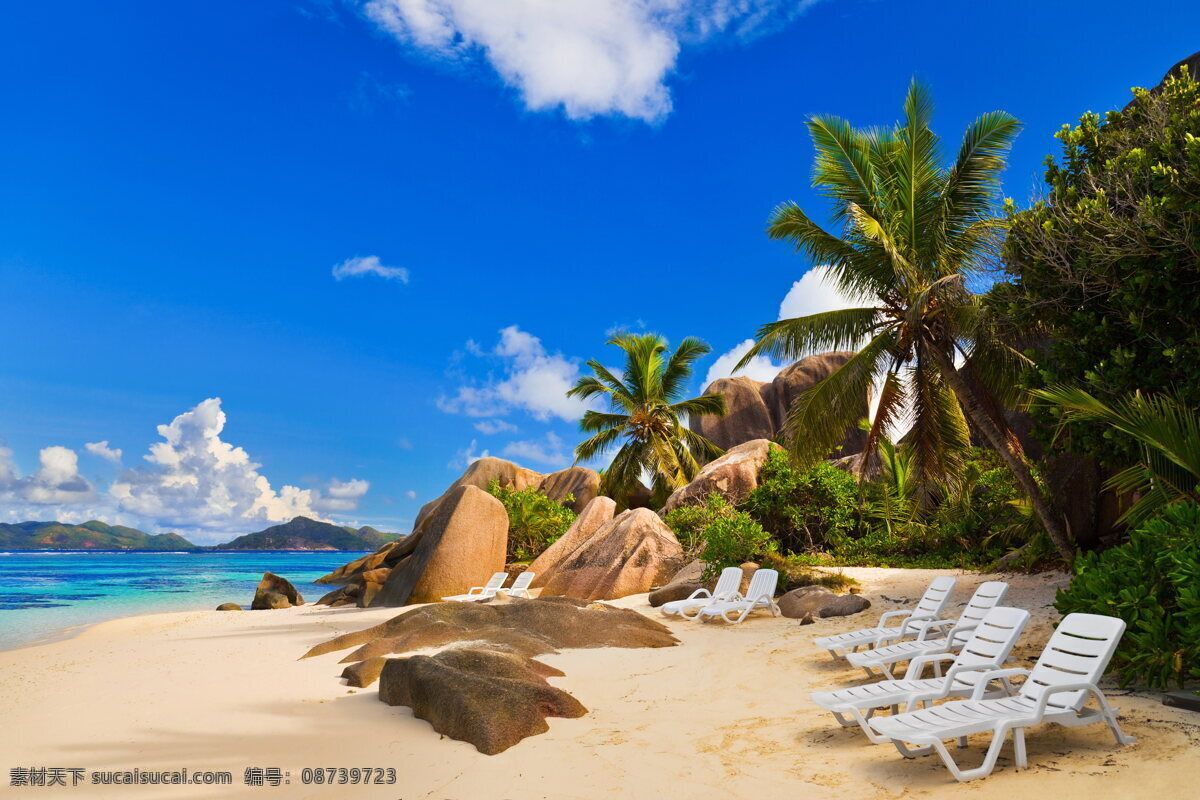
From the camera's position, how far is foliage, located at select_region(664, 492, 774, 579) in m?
16.0

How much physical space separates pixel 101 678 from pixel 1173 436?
12897 mm

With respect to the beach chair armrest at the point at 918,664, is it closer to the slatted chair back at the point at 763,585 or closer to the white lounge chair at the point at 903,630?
the white lounge chair at the point at 903,630

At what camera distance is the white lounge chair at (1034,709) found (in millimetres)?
4559

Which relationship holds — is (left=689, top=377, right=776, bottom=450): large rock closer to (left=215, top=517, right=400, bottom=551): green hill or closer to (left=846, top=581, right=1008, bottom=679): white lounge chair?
(left=846, top=581, right=1008, bottom=679): white lounge chair

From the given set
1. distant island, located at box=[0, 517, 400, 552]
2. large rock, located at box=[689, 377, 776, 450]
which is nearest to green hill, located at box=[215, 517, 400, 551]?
distant island, located at box=[0, 517, 400, 552]

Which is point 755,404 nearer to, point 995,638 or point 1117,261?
point 1117,261

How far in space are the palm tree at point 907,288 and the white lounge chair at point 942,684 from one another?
818 centimetres

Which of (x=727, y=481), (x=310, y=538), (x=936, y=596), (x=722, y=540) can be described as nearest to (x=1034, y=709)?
(x=936, y=596)

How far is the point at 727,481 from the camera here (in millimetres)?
22109

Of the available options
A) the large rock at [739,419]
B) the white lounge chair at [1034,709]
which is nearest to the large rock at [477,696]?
the white lounge chair at [1034,709]

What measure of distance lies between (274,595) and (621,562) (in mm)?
11980

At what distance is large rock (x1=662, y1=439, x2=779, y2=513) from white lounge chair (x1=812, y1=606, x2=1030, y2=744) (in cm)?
1532

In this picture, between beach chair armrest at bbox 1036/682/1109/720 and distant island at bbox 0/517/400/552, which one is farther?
distant island at bbox 0/517/400/552

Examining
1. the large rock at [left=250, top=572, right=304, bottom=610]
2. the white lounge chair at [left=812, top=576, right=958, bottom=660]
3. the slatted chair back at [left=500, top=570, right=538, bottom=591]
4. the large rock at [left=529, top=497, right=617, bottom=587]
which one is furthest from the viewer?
the large rock at [left=250, top=572, right=304, bottom=610]
